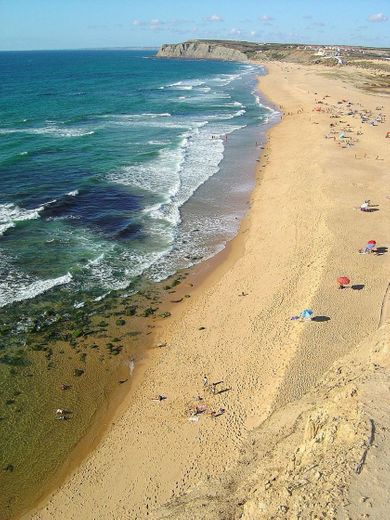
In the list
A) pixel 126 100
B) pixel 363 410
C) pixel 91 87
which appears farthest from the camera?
pixel 91 87

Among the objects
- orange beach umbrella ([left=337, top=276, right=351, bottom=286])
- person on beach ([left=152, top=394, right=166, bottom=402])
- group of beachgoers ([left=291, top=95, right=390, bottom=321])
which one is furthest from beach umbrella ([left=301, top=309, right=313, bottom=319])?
person on beach ([left=152, top=394, right=166, bottom=402])

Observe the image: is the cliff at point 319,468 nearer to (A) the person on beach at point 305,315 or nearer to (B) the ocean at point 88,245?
(A) the person on beach at point 305,315

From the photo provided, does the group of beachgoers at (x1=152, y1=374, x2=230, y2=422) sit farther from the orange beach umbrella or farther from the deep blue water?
the deep blue water

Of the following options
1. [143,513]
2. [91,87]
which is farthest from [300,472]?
[91,87]

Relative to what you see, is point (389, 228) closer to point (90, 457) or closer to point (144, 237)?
point (144, 237)

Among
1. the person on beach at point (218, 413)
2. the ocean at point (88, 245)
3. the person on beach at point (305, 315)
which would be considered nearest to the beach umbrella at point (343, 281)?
A: the person on beach at point (305, 315)

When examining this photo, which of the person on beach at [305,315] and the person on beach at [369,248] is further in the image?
the person on beach at [369,248]

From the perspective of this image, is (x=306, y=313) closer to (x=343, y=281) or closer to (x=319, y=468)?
(x=343, y=281)
